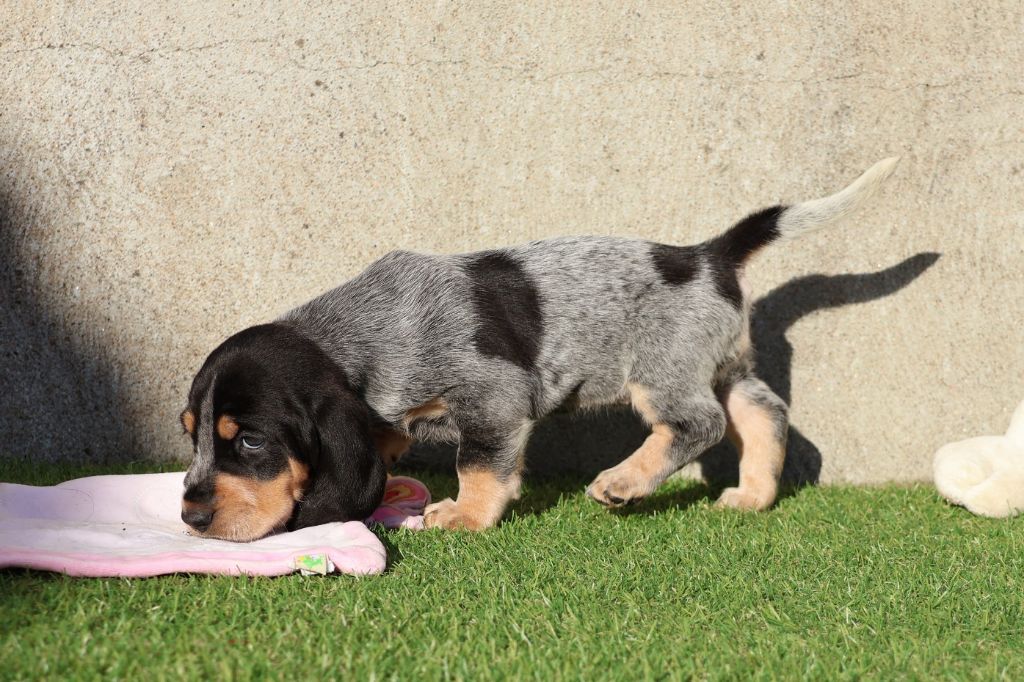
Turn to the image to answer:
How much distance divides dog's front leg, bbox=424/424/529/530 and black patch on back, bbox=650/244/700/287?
0.89 m

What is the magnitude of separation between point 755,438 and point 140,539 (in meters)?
2.40

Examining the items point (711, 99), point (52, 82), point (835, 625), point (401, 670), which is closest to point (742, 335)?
point (711, 99)

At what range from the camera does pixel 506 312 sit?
3572mm

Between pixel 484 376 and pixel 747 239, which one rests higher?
pixel 747 239

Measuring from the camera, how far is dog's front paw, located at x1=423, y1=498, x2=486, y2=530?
337cm

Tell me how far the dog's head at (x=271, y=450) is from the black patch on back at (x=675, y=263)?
4.51 feet

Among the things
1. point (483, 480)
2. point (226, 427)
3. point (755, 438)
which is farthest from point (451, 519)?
point (755, 438)

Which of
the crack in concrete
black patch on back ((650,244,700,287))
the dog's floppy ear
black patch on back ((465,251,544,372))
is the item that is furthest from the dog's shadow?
the crack in concrete

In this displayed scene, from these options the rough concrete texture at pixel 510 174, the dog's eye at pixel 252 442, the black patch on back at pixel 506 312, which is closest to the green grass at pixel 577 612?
the dog's eye at pixel 252 442

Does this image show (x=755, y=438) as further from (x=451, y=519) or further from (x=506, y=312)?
(x=451, y=519)

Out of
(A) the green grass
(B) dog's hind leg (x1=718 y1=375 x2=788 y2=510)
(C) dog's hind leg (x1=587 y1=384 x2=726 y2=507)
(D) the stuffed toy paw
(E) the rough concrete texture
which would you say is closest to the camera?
(A) the green grass

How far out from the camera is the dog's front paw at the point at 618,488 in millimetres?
3392

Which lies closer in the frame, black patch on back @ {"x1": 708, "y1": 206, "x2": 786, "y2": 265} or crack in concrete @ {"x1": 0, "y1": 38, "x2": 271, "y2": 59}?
black patch on back @ {"x1": 708, "y1": 206, "x2": 786, "y2": 265}

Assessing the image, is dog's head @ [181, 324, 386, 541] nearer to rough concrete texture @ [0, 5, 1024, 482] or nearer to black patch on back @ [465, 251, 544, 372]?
black patch on back @ [465, 251, 544, 372]
